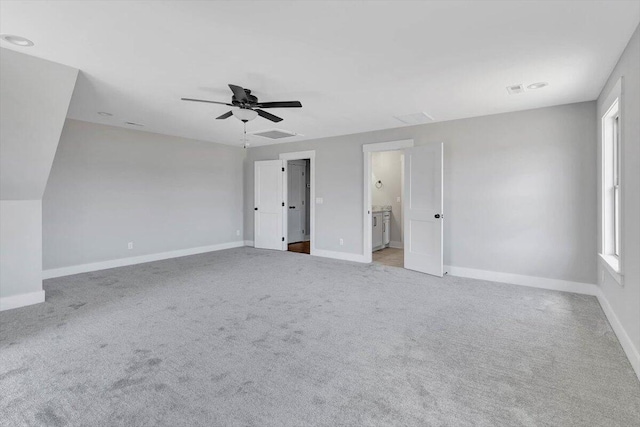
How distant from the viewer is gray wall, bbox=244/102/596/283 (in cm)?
399

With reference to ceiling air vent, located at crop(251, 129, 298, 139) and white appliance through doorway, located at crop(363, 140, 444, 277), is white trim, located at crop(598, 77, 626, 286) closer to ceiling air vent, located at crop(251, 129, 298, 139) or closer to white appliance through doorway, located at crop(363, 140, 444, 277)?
white appliance through doorway, located at crop(363, 140, 444, 277)

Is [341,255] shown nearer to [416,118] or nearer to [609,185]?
[416,118]

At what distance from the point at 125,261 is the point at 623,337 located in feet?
21.9

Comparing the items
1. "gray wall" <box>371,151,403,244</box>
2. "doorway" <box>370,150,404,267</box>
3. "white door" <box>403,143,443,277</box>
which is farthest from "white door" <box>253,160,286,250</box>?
"white door" <box>403,143,443,277</box>

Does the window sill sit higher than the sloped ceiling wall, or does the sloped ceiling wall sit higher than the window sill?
the sloped ceiling wall

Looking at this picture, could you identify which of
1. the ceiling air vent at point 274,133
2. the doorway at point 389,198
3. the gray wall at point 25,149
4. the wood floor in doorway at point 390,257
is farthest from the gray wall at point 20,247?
the doorway at point 389,198

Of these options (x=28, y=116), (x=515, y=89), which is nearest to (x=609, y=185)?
(x=515, y=89)

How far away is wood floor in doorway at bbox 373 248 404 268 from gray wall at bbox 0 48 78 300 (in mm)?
5069

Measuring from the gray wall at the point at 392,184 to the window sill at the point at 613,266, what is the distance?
178 inches

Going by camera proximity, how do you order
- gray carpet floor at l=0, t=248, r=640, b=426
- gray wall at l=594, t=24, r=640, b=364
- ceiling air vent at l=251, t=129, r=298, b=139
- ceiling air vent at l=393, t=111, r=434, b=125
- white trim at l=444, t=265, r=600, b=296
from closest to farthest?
1. gray carpet floor at l=0, t=248, r=640, b=426
2. gray wall at l=594, t=24, r=640, b=364
3. white trim at l=444, t=265, r=600, b=296
4. ceiling air vent at l=393, t=111, r=434, b=125
5. ceiling air vent at l=251, t=129, r=298, b=139

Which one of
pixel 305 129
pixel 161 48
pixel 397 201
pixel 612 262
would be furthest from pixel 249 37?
pixel 397 201

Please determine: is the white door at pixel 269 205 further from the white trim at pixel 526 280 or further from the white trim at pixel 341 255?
the white trim at pixel 526 280

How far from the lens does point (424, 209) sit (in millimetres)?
5004

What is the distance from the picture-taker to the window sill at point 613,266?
8.86ft
